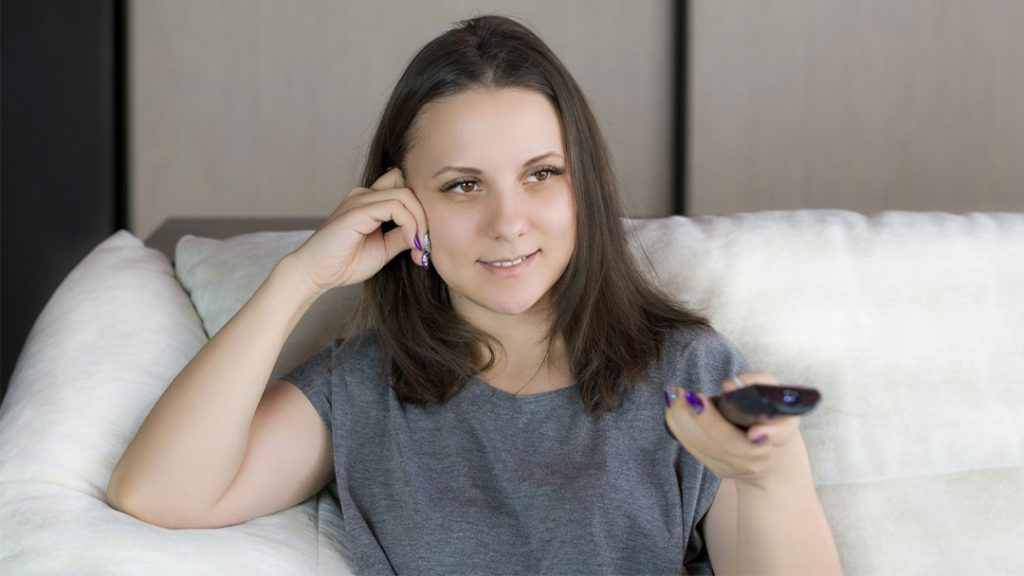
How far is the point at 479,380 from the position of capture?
1594mm

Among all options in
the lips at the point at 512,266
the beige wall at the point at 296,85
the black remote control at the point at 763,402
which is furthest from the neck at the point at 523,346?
the beige wall at the point at 296,85

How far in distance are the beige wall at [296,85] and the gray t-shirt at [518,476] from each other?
181 cm

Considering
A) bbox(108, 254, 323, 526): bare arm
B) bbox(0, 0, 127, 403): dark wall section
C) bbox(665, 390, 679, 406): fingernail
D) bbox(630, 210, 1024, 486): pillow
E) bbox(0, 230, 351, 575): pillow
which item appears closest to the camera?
bbox(665, 390, 679, 406): fingernail

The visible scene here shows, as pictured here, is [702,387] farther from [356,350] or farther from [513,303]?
[356,350]

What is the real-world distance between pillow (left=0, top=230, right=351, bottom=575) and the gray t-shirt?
0.09m

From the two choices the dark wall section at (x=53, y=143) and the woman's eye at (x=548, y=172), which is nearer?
the woman's eye at (x=548, y=172)

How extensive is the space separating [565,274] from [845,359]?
1.32ft

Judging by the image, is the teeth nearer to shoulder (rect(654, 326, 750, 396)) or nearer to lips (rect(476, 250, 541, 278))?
lips (rect(476, 250, 541, 278))

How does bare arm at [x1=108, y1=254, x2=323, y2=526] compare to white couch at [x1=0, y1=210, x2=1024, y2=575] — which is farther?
white couch at [x1=0, y1=210, x2=1024, y2=575]

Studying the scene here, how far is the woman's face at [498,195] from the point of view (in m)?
1.48

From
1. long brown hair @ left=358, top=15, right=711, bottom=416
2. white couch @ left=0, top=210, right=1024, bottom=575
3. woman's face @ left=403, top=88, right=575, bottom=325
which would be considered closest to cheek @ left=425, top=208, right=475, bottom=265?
woman's face @ left=403, top=88, right=575, bottom=325

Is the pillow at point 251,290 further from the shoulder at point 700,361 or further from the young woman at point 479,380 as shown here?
the shoulder at point 700,361

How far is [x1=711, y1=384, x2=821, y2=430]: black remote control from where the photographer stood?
41.2 inches

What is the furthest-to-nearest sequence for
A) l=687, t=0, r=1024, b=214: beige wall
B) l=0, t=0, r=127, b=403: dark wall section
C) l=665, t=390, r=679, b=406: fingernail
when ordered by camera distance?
l=687, t=0, r=1024, b=214: beige wall, l=0, t=0, r=127, b=403: dark wall section, l=665, t=390, r=679, b=406: fingernail
